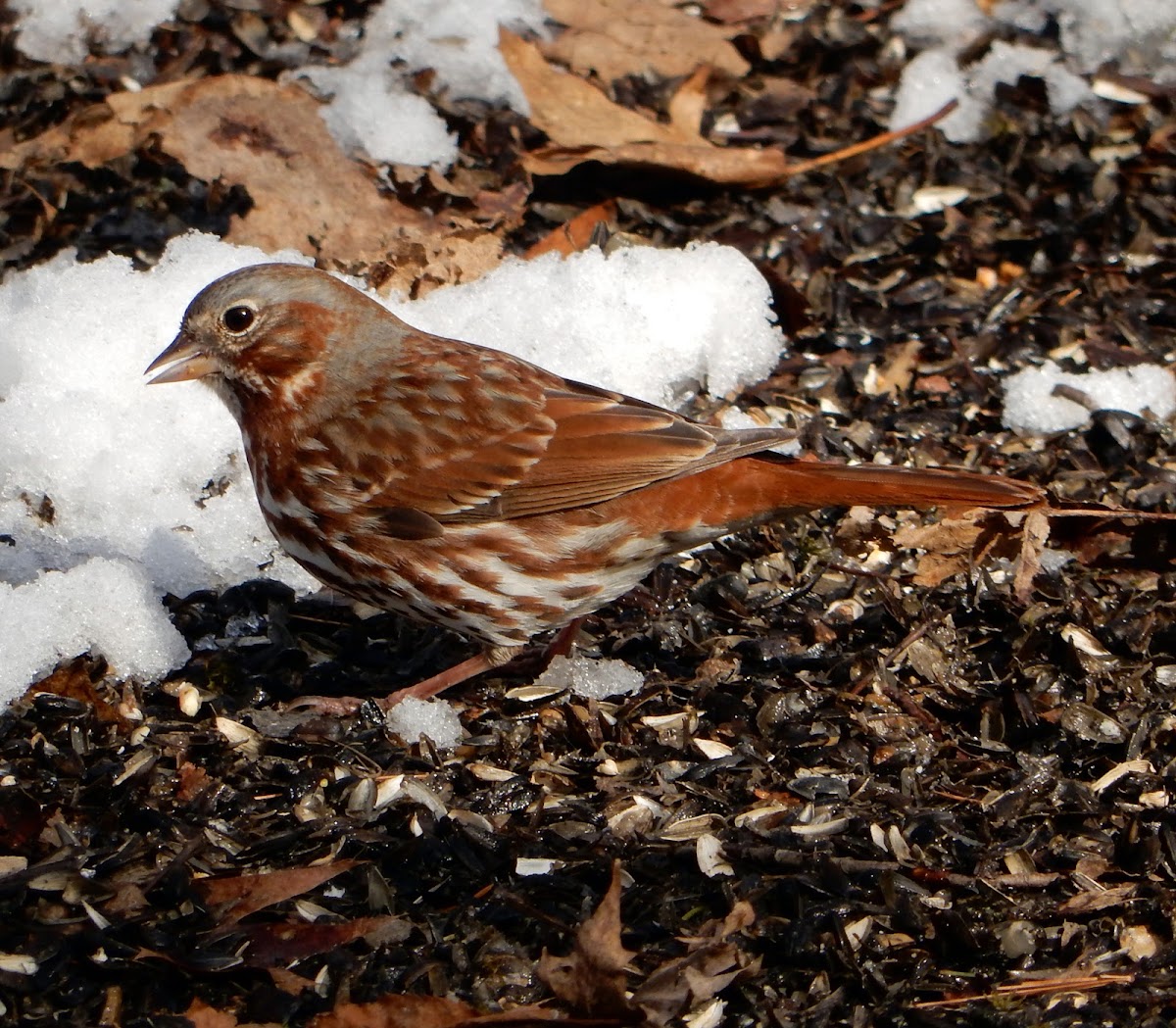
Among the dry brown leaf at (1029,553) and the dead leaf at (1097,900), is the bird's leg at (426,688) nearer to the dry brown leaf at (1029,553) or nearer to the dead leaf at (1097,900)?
the dry brown leaf at (1029,553)

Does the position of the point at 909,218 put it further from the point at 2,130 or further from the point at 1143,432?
the point at 2,130

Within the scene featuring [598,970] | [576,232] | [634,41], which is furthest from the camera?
[634,41]

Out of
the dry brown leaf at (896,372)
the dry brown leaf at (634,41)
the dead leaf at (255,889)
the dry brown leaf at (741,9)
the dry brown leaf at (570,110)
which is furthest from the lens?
the dry brown leaf at (741,9)

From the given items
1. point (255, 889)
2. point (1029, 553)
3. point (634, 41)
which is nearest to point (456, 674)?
point (255, 889)

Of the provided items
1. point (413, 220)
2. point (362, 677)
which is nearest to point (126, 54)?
point (413, 220)

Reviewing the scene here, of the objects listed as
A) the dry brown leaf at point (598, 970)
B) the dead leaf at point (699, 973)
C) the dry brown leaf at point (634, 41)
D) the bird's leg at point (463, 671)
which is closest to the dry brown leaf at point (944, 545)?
the bird's leg at point (463, 671)

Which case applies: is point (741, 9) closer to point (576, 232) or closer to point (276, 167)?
point (576, 232)

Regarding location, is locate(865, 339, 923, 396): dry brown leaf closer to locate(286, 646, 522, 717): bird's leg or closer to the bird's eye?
locate(286, 646, 522, 717): bird's leg
